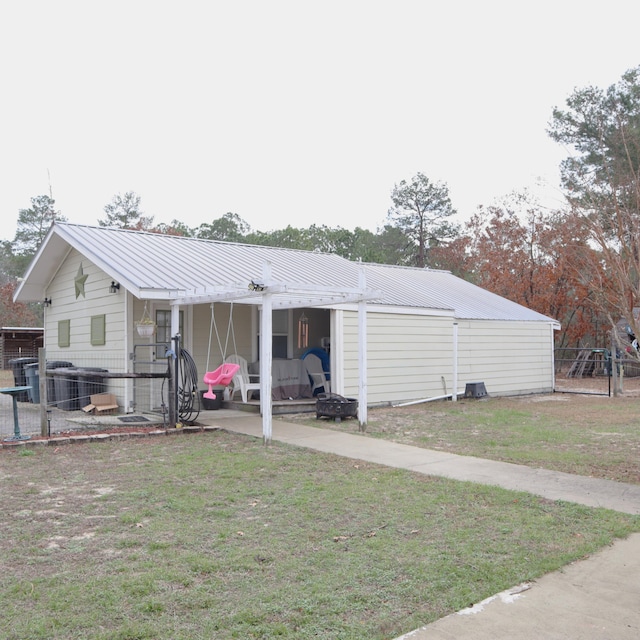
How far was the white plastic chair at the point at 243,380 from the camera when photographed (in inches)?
468

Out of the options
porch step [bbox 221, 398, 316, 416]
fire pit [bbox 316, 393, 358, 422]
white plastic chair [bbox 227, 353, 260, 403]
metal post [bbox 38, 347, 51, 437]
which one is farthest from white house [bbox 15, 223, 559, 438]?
metal post [bbox 38, 347, 51, 437]

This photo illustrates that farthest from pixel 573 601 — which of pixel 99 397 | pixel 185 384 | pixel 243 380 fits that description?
pixel 99 397

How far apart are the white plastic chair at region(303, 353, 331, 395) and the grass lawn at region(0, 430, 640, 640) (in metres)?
7.03

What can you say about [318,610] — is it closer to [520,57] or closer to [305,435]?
[305,435]

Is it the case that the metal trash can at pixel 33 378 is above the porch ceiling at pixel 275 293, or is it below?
below

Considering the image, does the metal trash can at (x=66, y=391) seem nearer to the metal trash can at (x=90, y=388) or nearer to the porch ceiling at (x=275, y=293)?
the metal trash can at (x=90, y=388)

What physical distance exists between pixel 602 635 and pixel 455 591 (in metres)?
0.75

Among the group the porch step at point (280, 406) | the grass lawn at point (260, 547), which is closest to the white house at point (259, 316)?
the porch step at point (280, 406)

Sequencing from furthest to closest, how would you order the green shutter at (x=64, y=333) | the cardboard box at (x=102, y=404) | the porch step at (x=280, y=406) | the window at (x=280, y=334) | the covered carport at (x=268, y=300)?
the window at (x=280, y=334) → the green shutter at (x=64, y=333) → the porch step at (x=280, y=406) → the cardboard box at (x=102, y=404) → the covered carport at (x=268, y=300)

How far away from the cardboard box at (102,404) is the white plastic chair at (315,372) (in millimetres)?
4349

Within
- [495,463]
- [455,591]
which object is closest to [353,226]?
[495,463]

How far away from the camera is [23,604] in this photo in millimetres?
3230

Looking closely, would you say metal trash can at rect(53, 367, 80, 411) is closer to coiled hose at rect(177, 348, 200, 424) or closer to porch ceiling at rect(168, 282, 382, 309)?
coiled hose at rect(177, 348, 200, 424)

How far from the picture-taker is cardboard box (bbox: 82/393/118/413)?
35.9 feet
